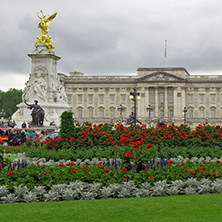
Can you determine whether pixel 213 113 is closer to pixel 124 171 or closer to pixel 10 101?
pixel 10 101

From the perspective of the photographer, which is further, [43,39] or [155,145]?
[43,39]

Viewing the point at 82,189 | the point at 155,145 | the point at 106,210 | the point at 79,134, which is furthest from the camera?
the point at 79,134

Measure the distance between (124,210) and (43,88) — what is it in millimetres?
25824

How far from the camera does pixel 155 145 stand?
1591 cm

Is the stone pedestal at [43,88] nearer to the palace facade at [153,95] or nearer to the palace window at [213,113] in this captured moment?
→ the palace facade at [153,95]

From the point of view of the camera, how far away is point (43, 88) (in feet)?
107

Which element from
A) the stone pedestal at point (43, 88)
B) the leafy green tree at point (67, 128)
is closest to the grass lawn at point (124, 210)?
the leafy green tree at point (67, 128)

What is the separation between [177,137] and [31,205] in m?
9.43

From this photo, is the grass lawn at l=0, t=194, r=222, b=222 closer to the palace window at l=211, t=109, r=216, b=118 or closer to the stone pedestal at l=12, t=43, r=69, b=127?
the stone pedestal at l=12, t=43, r=69, b=127

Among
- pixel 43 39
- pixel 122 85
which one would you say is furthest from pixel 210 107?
pixel 43 39

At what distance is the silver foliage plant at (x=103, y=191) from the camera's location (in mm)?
8711

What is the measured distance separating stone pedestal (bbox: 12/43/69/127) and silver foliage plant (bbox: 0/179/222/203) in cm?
2337

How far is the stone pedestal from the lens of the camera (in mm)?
32344

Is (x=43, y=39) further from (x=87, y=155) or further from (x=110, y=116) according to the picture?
(x=110, y=116)
